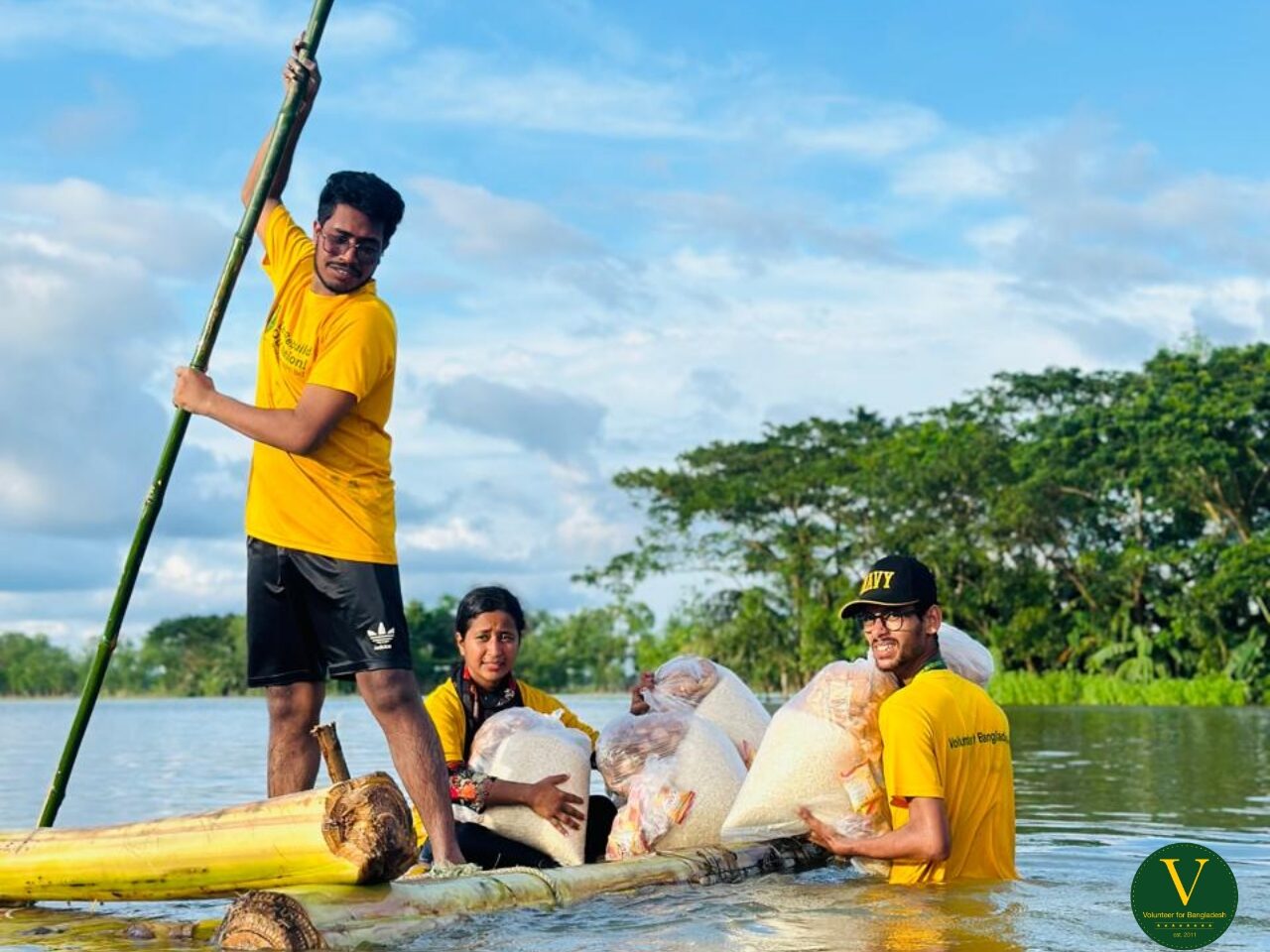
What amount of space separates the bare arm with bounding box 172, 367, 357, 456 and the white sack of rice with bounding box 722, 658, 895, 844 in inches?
64.9

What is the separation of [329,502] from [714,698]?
2034 millimetres

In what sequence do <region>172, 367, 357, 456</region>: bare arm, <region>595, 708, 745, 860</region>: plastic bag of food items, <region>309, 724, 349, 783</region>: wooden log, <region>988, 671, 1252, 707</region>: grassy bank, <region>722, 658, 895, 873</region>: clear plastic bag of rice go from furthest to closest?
<region>988, 671, 1252, 707</region>: grassy bank < <region>595, 708, 745, 860</region>: plastic bag of food items < <region>722, 658, 895, 873</region>: clear plastic bag of rice < <region>172, 367, 357, 456</region>: bare arm < <region>309, 724, 349, 783</region>: wooden log

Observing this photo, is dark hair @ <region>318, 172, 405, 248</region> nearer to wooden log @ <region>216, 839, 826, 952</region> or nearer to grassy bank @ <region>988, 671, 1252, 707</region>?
wooden log @ <region>216, 839, 826, 952</region>

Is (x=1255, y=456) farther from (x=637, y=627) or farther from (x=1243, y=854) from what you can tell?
(x=1243, y=854)

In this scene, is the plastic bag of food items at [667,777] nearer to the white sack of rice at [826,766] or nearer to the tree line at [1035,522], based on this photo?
the white sack of rice at [826,766]

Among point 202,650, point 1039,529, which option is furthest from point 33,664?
point 1039,529

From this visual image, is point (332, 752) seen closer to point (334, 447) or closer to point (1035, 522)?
point (334, 447)

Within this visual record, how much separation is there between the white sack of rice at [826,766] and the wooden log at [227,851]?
1539 millimetres

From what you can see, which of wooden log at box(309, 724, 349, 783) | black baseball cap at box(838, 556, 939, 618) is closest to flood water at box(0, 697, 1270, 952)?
wooden log at box(309, 724, 349, 783)

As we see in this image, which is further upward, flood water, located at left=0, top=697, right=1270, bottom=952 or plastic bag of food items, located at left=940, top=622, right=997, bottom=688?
plastic bag of food items, located at left=940, top=622, right=997, bottom=688

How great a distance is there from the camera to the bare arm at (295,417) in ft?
13.4

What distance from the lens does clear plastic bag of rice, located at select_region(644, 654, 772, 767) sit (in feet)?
18.6

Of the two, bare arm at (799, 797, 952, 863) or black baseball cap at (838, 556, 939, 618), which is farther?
black baseball cap at (838, 556, 939, 618)

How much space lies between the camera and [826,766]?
4.88 meters
